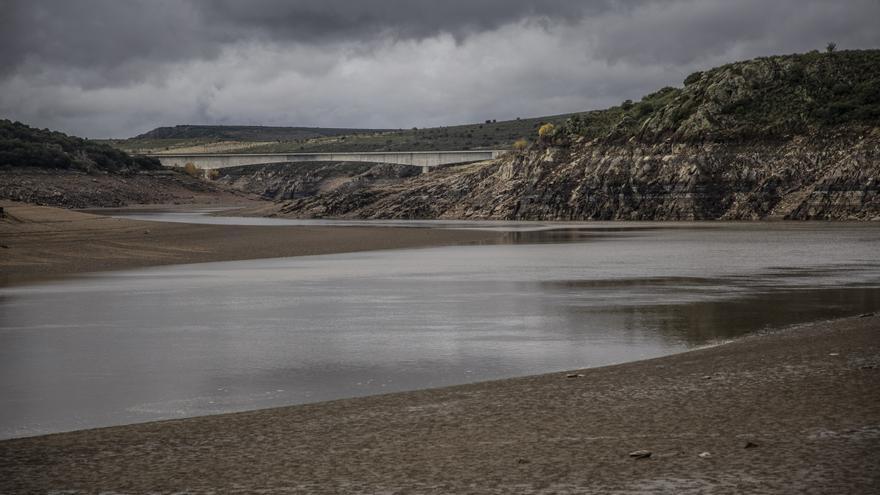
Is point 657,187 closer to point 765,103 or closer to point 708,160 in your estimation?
point 708,160

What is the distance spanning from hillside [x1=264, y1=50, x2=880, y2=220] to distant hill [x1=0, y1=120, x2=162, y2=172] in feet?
172

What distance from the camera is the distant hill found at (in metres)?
144

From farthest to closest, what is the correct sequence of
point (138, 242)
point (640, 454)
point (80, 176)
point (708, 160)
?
point (80, 176) < point (708, 160) < point (138, 242) < point (640, 454)

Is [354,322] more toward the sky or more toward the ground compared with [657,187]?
more toward the ground

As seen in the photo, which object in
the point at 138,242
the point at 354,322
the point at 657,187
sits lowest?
the point at 138,242

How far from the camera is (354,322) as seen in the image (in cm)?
2223

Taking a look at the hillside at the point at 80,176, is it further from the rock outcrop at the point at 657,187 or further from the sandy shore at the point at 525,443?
the sandy shore at the point at 525,443

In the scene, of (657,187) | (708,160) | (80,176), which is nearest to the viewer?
(708,160)

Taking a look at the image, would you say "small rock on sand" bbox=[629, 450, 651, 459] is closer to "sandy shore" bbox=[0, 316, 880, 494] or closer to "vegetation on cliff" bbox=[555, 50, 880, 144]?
"sandy shore" bbox=[0, 316, 880, 494]

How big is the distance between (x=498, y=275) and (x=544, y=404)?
21995 millimetres

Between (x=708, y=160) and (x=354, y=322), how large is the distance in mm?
76091

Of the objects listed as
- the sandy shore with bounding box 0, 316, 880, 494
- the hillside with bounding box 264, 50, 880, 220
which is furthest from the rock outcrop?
the sandy shore with bounding box 0, 316, 880, 494

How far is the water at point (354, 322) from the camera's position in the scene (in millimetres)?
14680

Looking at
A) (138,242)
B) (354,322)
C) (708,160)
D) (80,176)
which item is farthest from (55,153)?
(354,322)
